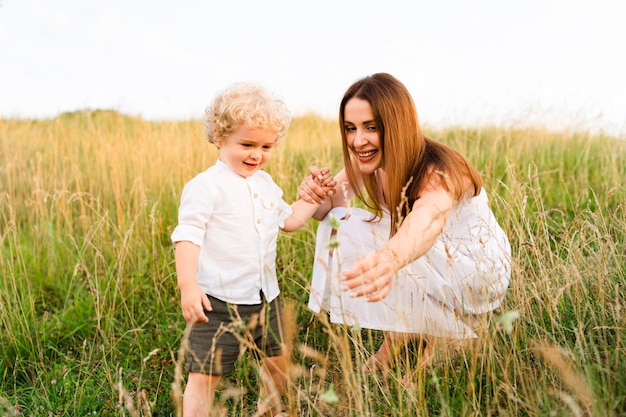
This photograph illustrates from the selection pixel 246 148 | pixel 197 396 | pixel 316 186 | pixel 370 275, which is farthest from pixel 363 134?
pixel 197 396

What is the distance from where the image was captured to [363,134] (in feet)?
8.98

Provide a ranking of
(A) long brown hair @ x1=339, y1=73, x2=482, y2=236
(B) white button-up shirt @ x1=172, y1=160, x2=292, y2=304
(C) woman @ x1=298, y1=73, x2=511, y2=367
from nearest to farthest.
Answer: (B) white button-up shirt @ x1=172, y1=160, x2=292, y2=304
(C) woman @ x1=298, y1=73, x2=511, y2=367
(A) long brown hair @ x1=339, y1=73, x2=482, y2=236

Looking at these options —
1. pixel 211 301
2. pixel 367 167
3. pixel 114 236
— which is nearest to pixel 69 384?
pixel 211 301

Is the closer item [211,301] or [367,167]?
[211,301]

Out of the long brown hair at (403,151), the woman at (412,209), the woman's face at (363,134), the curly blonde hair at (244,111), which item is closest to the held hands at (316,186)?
the woman at (412,209)

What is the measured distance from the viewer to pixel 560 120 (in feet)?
21.7

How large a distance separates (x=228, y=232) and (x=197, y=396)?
0.70 meters

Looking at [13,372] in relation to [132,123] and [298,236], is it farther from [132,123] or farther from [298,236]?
[132,123]

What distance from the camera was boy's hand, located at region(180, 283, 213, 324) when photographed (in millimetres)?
2092

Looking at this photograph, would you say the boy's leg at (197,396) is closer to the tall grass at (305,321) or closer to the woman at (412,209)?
the tall grass at (305,321)

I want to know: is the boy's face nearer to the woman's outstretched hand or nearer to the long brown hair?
the long brown hair

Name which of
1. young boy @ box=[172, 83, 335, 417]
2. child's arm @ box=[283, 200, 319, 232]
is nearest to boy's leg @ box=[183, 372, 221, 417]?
young boy @ box=[172, 83, 335, 417]

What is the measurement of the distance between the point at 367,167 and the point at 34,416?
→ 206 cm

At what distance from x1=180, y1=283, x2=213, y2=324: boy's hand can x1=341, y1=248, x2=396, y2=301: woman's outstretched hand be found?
0.59 m
